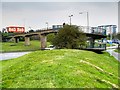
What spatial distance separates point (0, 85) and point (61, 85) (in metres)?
3.90

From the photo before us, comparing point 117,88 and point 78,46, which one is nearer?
point 117,88

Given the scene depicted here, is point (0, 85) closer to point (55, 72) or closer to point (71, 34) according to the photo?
point (55, 72)

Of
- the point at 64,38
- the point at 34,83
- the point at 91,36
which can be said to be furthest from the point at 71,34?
the point at 34,83

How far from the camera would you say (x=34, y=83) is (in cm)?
1234

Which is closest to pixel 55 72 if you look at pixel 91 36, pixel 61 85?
pixel 61 85

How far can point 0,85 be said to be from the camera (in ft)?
46.3

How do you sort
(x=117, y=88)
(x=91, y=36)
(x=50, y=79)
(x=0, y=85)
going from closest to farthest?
(x=50, y=79)
(x=0, y=85)
(x=117, y=88)
(x=91, y=36)

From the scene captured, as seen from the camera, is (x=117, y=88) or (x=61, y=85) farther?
(x=117, y=88)

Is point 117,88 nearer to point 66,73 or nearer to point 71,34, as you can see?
point 66,73

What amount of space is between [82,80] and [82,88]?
130 centimetres

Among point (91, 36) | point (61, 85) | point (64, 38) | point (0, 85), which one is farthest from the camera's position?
point (91, 36)

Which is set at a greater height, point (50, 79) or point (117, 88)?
point (50, 79)

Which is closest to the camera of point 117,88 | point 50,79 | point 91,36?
point 50,79

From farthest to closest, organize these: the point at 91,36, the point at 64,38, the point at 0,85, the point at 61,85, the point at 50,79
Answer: the point at 91,36 < the point at 64,38 < the point at 0,85 < the point at 50,79 < the point at 61,85
